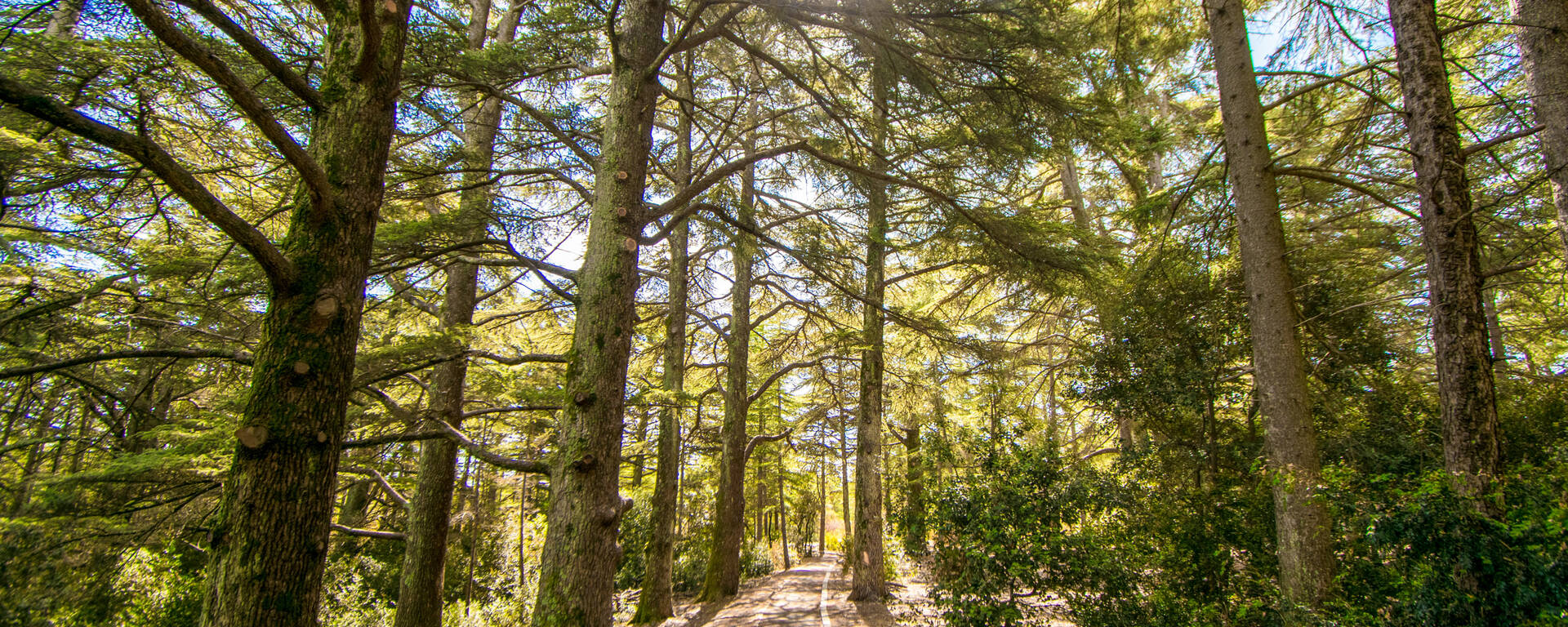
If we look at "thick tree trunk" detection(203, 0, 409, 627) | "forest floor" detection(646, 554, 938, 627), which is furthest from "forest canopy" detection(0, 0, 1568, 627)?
"forest floor" detection(646, 554, 938, 627)

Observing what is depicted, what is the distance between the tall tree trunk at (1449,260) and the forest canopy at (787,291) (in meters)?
0.03

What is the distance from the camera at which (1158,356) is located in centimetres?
793

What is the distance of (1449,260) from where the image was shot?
4305 mm

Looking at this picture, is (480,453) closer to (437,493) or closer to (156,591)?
(437,493)

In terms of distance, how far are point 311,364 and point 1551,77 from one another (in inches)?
357

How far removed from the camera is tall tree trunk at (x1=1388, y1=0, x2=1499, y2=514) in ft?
13.4

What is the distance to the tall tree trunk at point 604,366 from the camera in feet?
13.7

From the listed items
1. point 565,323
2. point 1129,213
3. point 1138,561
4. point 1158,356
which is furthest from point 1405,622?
point 565,323

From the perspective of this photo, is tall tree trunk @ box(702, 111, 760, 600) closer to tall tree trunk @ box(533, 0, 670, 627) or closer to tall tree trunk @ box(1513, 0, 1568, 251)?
tall tree trunk @ box(533, 0, 670, 627)

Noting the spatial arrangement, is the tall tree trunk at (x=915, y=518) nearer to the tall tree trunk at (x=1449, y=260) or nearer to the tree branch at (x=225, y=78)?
the tall tree trunk at (x=1449, y=260)

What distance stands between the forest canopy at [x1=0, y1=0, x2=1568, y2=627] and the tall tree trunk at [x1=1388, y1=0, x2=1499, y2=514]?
0.03m

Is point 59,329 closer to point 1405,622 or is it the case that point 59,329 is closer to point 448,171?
point 448,171

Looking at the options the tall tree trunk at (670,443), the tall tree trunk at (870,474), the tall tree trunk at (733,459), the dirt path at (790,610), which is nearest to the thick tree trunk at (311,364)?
the tall tree trunk at (670,443)

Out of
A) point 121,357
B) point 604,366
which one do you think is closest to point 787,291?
point 604,366
